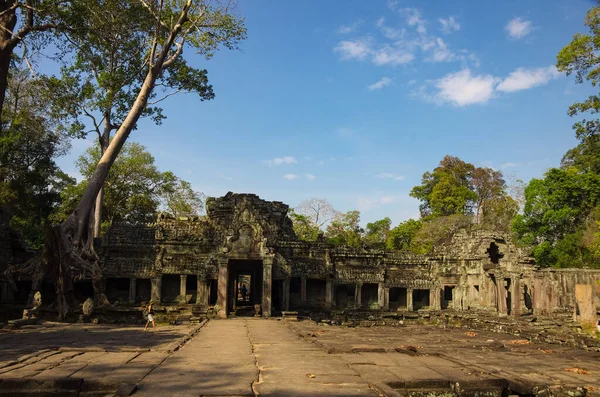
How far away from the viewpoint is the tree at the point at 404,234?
49.4 metres

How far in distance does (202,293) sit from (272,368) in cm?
1741

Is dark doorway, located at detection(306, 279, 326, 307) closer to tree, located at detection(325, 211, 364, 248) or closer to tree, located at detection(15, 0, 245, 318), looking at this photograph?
tree, located at detection(15, 0, 245, 318)

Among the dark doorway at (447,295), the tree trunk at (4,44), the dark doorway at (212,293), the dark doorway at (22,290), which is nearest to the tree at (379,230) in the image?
the dark doorway at (447,295)

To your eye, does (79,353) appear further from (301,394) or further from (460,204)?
(460,204)

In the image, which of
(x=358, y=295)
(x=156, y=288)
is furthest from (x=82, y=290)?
(x=358, y=295)

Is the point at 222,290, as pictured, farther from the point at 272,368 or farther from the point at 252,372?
the point at 252,372

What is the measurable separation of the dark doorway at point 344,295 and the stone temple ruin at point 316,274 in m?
0.06

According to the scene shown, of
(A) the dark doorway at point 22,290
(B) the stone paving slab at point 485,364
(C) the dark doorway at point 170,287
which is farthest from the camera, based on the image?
(C) the dark doorway at point 170,287

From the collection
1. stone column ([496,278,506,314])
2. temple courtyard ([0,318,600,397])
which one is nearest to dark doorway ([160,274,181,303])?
temple courtyard ([0,318,600,397])

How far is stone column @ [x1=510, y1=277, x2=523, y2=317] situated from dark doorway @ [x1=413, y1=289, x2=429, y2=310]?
5.24 metres

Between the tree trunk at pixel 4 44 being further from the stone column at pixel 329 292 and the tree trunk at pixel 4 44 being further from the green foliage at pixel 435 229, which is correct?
the green foliage at pixel 435 229

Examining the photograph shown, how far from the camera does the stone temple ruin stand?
25.5m

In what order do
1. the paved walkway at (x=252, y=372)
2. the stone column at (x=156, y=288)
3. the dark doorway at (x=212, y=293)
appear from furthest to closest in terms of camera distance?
→ the dark doorway at (x=212, y=293)
the stone column at (x=156, y=288)
the paved walkway at (x=252, y=372)

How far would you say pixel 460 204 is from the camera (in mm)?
51312
